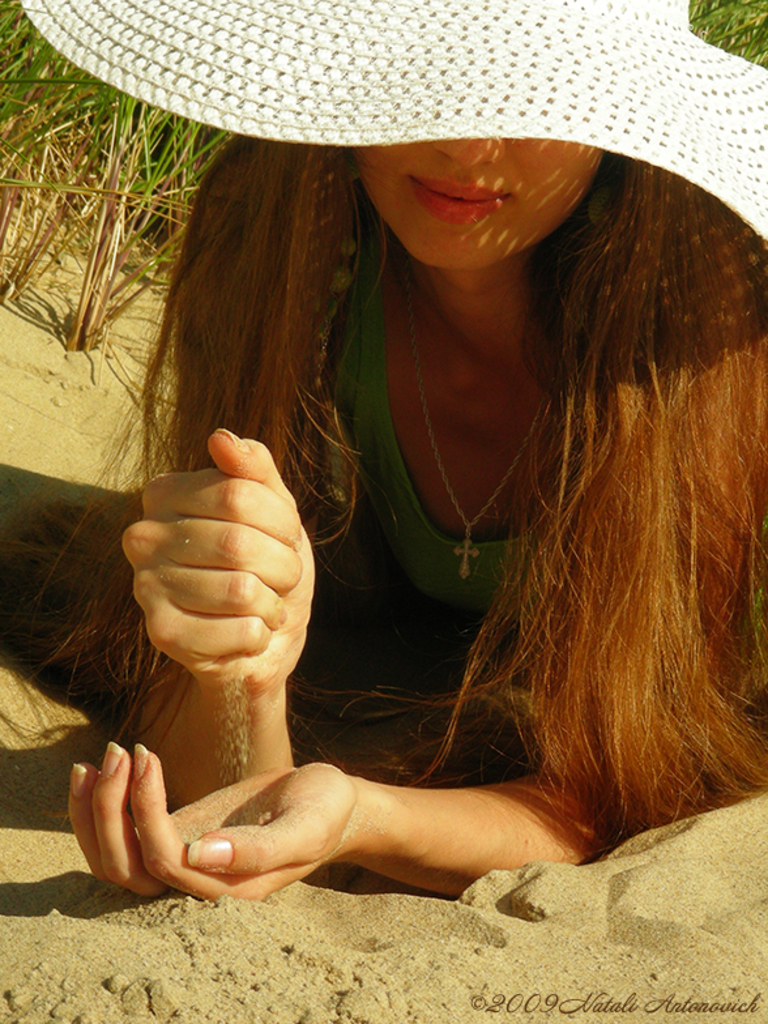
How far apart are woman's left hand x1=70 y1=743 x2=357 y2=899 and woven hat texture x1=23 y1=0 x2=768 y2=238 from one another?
731 millimetres

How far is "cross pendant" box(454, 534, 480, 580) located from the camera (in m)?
1.90

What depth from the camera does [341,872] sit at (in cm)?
161

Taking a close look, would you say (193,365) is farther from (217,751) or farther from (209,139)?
(209,139)

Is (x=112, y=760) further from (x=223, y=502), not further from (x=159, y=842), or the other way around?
(x=223, y=502)

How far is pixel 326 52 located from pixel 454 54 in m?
0.15

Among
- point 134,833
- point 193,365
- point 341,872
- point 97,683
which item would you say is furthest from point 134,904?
point 193,365

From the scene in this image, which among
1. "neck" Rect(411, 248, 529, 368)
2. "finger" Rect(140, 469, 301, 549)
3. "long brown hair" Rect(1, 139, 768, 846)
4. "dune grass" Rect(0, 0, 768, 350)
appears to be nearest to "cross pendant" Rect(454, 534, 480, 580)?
"long brown hair" Rect(1, 139, 768, 846)

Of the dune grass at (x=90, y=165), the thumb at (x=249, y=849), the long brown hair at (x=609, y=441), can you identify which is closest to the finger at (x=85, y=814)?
the thumb at (x=249, y=849)

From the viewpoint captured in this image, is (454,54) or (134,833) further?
(134,833)

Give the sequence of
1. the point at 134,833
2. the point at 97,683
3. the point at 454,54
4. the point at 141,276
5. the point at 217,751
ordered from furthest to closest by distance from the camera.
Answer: the point at 141,276, the point at 97,683, the point at 217,751, the point at 134,833, the point at 454,54

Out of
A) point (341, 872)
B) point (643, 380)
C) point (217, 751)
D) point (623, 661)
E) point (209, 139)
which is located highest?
point (209, 139)

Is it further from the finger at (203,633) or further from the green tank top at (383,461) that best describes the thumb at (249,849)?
the green tank top at (383,461)

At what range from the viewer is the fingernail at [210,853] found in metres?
1.19

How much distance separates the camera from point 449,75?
116 centimetres
